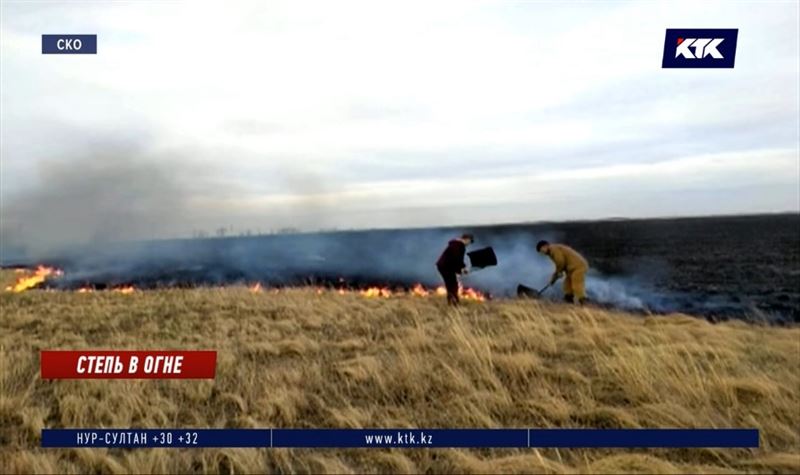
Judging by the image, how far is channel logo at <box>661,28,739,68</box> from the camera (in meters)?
2.89

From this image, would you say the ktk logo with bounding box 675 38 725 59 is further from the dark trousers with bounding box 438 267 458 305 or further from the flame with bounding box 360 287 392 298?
the flame with bounding box 360 287 392 298

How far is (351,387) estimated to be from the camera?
3412 millimetres

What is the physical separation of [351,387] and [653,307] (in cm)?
400

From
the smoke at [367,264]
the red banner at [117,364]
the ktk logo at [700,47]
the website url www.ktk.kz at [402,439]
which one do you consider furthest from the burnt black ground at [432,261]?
the website url www.ktk.kz at [402,439]

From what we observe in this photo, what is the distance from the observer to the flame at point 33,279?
11.6 ft

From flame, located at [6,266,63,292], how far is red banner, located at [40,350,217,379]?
0.91 metres

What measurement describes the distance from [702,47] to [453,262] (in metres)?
2.36

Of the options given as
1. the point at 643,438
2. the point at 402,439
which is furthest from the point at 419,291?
the point at 643,438

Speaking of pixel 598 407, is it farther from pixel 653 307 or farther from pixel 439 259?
pixel 653 307

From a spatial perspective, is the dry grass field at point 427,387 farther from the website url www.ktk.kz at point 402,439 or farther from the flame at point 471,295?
the flame at point 471,295

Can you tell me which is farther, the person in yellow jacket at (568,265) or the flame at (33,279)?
the person in yellow jacket at (568,265)

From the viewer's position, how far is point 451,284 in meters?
4.77

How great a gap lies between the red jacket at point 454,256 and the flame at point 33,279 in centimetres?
309

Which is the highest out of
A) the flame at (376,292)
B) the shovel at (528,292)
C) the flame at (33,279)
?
the flame at (33,279)
